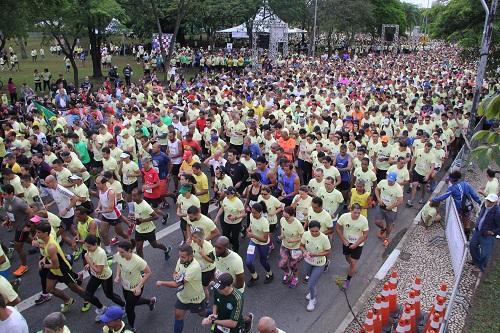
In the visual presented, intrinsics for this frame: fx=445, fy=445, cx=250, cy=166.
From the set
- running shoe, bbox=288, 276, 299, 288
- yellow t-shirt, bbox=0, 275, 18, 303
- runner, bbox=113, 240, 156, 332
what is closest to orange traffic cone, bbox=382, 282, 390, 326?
running shoe, bbox=288, 276, 299, 288

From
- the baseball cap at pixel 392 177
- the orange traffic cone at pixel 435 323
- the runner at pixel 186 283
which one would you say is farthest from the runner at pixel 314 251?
the baseball cap at pixel 392 177

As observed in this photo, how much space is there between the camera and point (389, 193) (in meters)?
8.99

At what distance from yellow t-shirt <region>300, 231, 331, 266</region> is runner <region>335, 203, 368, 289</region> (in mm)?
695

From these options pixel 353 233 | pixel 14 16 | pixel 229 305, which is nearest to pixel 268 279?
pixel 353 233

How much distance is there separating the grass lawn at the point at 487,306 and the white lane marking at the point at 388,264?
1498mm

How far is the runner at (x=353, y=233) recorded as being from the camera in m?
7.41

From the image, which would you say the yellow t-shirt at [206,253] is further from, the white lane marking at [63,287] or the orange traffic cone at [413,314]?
the orange traffic cone at [413,314]

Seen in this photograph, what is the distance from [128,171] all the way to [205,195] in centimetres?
197

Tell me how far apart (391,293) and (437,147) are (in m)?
5.99

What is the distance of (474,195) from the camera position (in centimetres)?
909

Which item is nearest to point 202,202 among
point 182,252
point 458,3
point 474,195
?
point 182,252

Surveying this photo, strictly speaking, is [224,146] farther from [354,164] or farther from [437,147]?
[437,147]

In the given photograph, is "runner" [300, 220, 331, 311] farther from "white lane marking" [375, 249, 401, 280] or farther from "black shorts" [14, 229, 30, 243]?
"black shorts" [14, 229, 30, 243]

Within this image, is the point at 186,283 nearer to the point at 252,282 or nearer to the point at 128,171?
the point at 252,282
